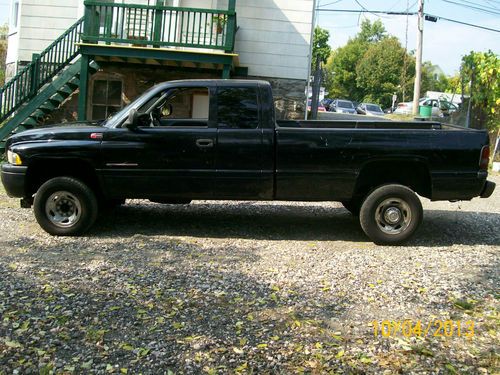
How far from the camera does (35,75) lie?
1316cm

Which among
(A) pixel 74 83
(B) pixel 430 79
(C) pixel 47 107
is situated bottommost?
(C) pixel 47 107

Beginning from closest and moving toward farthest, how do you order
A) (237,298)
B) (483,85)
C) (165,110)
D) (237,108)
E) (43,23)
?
(237,298) < (237,108) < (165,110) < (43,23) < (483,85)

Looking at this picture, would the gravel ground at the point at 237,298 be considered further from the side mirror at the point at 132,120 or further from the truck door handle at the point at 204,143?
the side mirror at the point at 132,120

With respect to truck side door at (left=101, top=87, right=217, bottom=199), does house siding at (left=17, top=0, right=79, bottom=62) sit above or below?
above

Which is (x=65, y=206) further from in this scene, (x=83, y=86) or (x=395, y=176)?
(x=83, y=86)

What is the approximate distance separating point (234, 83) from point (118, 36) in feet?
25.7

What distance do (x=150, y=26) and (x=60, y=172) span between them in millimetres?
8319

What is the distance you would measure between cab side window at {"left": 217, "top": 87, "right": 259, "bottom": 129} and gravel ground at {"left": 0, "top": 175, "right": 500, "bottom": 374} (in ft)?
4.75

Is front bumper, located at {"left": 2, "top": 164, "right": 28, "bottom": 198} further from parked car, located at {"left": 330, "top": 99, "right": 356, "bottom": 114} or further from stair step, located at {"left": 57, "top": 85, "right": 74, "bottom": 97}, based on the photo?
parked car, located at {"left": 330, "top": 99, "right": 356, "bottom": 114}

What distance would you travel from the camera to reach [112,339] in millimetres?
3623

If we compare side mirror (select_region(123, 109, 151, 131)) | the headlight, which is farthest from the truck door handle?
the headlight

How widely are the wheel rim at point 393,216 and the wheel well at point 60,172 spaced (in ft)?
11.6
